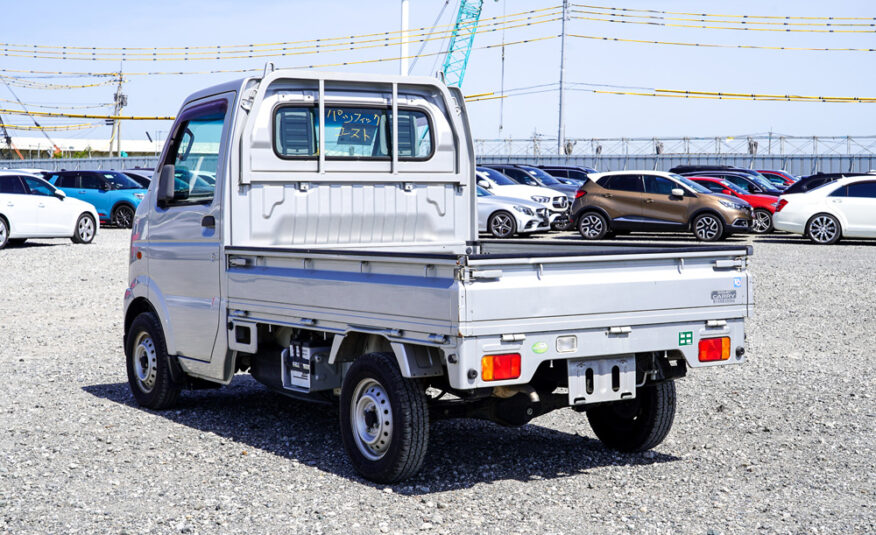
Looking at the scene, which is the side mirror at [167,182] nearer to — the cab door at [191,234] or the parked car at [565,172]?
the cab door at [191,234]

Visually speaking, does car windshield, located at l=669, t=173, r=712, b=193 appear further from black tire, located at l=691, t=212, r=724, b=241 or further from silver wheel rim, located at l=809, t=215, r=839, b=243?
silver wheel rim, located at l=809, t=215, r=839, b=243

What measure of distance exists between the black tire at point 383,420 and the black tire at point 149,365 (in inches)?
89.2

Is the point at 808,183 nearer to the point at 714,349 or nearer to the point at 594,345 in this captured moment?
the point at 714,349

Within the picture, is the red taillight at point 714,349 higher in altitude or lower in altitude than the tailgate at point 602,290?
lower

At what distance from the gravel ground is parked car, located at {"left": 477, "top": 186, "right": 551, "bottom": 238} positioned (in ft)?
50.2

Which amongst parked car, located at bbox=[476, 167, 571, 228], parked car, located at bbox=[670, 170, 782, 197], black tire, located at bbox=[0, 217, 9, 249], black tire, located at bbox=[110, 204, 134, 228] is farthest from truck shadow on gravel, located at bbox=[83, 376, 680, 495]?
parked car, located at bbox=[670, 170, 782, 197]

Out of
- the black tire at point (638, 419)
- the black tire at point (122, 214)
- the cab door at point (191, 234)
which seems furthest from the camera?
the black tire at point (122, 214)

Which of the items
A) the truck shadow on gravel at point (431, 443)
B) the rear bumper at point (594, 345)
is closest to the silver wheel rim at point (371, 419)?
the truck shadow on gravel at point (431, 443)

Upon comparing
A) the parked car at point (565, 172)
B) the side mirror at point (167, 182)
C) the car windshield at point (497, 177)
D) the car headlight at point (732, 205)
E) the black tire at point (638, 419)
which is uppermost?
the parked car at point (565, 172)

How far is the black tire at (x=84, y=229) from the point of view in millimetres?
23280

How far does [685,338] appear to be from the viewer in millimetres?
6055

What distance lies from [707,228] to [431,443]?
19.2 m

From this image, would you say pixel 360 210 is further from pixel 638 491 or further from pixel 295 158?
pixel 638 491

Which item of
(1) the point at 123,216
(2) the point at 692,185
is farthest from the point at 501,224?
(1) the point at 123,216
